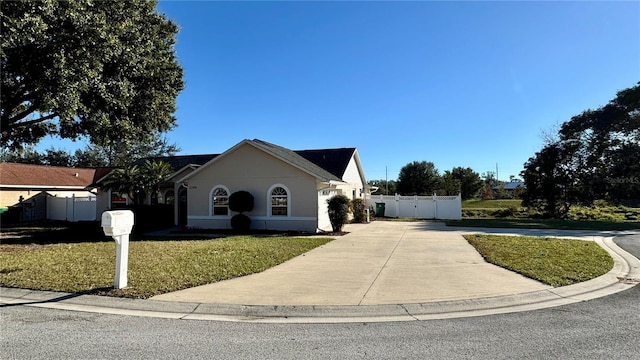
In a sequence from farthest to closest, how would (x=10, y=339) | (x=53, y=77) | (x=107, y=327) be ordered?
(x=53, y=77), (x=107, y=327), (x=10, y=339)

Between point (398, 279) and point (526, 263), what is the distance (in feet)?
12.1

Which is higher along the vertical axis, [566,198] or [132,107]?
[132,107]

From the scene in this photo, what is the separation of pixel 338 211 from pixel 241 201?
4.71 m

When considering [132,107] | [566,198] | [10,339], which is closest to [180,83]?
[132,107]

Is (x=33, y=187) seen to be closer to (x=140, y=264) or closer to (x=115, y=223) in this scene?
(x=140, y=264)

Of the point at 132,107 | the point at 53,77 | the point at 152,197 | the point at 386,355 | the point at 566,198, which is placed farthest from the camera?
the point at 566,198

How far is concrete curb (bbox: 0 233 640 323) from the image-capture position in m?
5.48

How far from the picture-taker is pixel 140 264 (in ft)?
29.7

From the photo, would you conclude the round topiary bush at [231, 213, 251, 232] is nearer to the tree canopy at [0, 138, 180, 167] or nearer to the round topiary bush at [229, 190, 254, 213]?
the round topiary bush at [229, 190, 254, 213]

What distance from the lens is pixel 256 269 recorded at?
8625 millimetres

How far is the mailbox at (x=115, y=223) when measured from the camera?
21.1ft

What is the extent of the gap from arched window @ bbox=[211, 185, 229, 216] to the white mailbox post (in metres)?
12.4

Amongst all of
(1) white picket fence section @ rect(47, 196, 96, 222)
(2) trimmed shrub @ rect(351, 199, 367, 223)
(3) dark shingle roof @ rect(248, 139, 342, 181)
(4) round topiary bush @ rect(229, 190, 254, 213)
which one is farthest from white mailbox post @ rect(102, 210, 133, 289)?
(1) white picket fence section @ rect(47, 196, 96, 222)

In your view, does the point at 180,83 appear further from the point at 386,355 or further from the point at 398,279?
the point at 386,355
